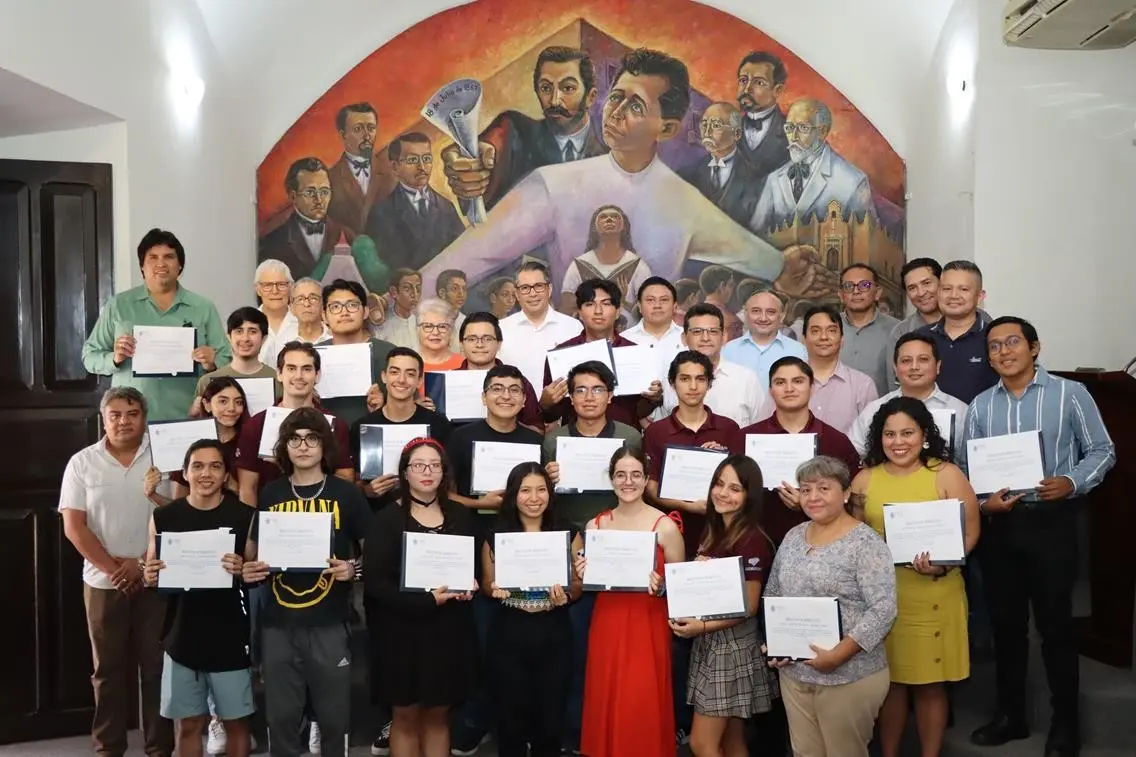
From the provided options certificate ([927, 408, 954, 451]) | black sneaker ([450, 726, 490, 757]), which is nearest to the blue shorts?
black sneaker ([450, 726, 490, 757])

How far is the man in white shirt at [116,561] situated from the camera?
194 inches

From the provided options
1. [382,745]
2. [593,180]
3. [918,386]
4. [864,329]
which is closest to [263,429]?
[382,745]

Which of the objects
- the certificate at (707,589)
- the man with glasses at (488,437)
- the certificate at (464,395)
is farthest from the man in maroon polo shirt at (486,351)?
the certificate at (707,589)

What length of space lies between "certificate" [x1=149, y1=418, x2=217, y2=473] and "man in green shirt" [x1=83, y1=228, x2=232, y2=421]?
0.68m

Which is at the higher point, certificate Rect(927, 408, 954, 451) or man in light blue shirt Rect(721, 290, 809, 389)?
man in light blue shirt Rect(721, 290, 809, 389)

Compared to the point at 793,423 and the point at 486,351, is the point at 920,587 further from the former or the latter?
the point at 486,351

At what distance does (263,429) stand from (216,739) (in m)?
1.53

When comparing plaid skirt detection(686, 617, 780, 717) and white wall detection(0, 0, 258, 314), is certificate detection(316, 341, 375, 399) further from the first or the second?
plaid skirt detection(686, 617, 780, 717)

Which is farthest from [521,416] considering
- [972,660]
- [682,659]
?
[972,660]

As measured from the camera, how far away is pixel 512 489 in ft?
14.1

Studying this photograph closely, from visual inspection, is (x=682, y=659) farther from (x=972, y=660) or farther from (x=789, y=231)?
(x=789, y=231)

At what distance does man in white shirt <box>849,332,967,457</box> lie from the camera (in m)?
4.75

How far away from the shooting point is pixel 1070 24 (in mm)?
6117

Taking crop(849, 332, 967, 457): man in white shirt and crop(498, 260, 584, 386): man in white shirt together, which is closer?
crop(849, 332, 967, 457): man in white shirt
